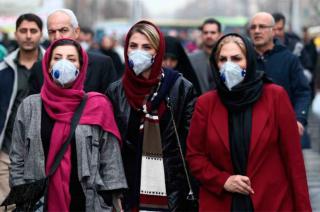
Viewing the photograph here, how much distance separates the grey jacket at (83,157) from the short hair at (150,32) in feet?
2.31

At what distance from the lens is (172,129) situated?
20.3ft

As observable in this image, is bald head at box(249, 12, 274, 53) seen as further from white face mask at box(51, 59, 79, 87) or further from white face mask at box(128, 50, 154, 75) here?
white face mask at box(51, 59, 79, 87)

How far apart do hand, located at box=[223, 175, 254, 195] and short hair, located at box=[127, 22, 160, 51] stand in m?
1.08

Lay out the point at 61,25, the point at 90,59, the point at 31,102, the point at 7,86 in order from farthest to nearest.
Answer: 1. the point at 7,86
2. the point at 90,59
3. the point at 61,25
4. the point at 31,102

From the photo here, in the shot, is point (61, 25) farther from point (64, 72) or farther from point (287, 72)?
point (287, 72)

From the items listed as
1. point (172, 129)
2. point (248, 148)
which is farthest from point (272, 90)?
point (172, 129)

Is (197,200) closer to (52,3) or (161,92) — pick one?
(161,92)

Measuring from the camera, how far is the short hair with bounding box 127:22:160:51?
617cm

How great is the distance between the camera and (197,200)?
20.3 feet

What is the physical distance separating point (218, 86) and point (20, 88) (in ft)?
9.51

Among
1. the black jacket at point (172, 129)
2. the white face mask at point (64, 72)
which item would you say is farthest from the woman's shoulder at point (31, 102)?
the black jacket at point (172, 129)

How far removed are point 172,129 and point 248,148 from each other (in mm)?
725

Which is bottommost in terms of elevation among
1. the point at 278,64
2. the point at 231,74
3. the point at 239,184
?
the point at 239,184

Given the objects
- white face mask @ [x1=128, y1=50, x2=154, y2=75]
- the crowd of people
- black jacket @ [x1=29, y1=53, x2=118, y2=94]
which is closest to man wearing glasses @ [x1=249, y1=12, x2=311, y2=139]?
black jacket @ [x1=29, y1=53, x2=118, y2=94]
